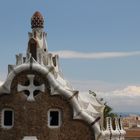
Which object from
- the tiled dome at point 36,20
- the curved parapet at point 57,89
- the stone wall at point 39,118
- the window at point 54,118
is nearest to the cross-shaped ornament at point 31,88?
the stone wall at point 39,118

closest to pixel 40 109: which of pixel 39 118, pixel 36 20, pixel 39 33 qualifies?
pixel 39 118

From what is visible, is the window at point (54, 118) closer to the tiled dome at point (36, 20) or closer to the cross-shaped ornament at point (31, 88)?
the cross-shaped ornament at point (31, 88)

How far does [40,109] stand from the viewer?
21.2 meters

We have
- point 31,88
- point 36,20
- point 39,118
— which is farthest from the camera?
point 36,20

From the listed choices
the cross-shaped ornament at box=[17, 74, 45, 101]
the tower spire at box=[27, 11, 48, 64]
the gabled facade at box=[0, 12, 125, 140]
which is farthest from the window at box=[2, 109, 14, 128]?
the tower spire at box=[27, 11, 48, 64]

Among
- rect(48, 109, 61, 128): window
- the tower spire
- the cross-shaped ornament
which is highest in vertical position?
the tower spire

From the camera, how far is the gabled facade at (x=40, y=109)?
21.2 meters

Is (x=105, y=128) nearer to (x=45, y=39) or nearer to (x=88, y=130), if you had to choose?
(x=88, y=130)

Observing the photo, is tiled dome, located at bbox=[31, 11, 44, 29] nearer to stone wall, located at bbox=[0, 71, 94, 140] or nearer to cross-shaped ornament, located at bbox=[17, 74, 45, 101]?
stone wall, located at bbox=[0, 71, 94, 140]

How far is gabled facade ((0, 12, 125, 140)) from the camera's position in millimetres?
21188

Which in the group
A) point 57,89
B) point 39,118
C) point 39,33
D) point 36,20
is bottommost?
point 39,118

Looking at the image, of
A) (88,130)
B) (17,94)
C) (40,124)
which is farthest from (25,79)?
(88,130)

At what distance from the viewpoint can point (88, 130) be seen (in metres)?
21.4

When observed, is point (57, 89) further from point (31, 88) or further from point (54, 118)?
point (54, 118)
